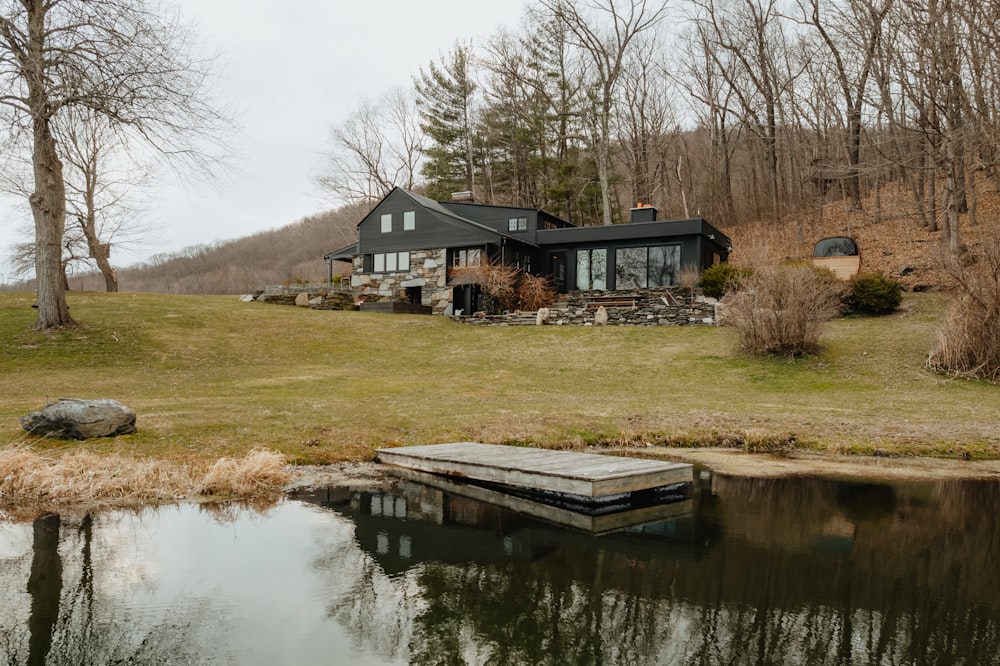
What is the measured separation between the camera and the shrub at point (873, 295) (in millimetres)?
20688

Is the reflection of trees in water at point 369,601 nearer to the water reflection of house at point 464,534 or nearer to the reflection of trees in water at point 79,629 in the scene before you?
the water reflection of house at point 464,534

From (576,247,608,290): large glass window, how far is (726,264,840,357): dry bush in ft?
40.3

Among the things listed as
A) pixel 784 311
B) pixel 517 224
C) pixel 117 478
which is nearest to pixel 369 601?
pixel 117 478

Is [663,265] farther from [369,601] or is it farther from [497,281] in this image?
[369,601]

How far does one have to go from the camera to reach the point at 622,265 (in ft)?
96.4

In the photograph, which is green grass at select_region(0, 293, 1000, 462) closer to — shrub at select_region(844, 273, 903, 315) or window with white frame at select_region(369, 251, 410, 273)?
shrub at select_region(844, 273, 903, 315)

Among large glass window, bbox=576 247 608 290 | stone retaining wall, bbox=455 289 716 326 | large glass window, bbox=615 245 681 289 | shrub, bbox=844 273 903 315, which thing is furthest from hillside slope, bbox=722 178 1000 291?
large glass window, bbox=576 247 608 290

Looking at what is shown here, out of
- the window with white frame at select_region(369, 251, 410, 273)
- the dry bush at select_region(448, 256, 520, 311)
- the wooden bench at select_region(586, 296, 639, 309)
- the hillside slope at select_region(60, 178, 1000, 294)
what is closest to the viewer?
the hillside slope at select_region(60, 178, 1000, 294)

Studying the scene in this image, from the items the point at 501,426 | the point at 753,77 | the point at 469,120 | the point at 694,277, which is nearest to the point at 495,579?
the point at 501,426

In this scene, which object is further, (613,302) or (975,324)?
(613,302)

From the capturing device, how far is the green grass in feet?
31.9

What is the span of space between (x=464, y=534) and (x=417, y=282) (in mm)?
25934

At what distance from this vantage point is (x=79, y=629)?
408cm

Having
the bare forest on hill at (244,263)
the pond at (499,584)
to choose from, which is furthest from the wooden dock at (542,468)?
the bare forest on hill at (244,263)
